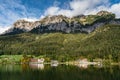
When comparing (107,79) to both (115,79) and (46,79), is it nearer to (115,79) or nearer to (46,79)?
(115,79)

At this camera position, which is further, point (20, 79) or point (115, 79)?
point (20, 79)

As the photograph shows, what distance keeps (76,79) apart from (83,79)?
2.83 metres

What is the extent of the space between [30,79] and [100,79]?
28227 mm

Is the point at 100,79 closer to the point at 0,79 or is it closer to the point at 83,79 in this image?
the point at 83,79

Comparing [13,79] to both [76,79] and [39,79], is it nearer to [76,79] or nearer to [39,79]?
[39,79]

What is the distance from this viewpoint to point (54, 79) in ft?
333

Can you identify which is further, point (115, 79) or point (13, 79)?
point (13, 79)

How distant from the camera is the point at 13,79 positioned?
10431 cm

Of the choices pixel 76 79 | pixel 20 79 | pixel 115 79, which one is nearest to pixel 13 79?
pixel 20 79

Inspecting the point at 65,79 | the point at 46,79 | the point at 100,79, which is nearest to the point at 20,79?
the point at 46,79

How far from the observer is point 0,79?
103312 millimetres

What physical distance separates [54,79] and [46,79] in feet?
11.2

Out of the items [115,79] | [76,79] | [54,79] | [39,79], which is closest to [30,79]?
[39,79]

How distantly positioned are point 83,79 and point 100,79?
6.69 meters
